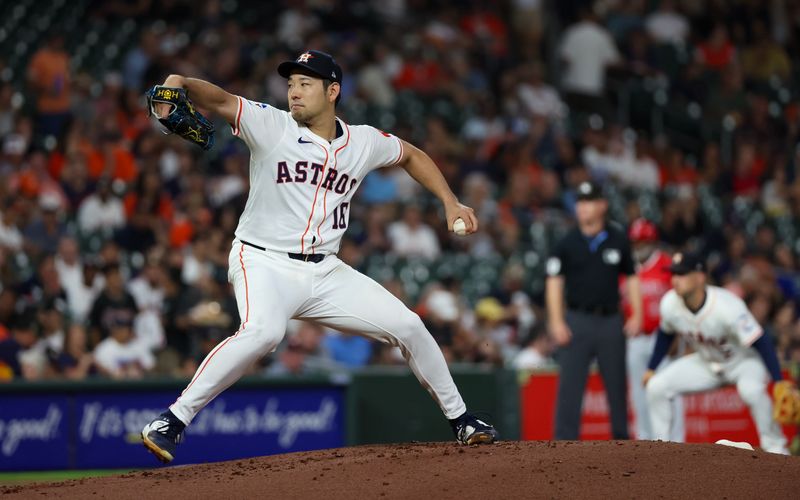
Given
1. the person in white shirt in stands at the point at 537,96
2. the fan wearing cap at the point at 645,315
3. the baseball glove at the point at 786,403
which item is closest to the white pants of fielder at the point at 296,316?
the baseball glove at the point at 786,403

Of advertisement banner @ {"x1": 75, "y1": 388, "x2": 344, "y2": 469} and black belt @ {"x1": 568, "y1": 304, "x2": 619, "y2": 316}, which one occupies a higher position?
black belt @ {"x1": 568, "y1": 304, "x2": 619, "y2": 316}

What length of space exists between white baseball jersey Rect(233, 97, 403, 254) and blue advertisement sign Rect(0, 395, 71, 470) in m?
5.10

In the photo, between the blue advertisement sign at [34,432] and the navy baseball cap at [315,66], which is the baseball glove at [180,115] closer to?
the navy baseball cap at [315,66]

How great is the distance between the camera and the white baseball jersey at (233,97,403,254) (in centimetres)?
643

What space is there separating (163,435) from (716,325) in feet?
15.2

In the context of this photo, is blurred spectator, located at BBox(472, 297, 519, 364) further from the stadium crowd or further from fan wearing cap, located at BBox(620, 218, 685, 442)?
fan wearing cap, located at BBox(620, 218, 685, 442)

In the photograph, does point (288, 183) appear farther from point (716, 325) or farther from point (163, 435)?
point (716, 325)

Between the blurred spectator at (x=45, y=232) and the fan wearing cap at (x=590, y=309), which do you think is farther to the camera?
the blurred spectator at (x=45, y=232)

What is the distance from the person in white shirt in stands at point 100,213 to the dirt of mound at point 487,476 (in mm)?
6894

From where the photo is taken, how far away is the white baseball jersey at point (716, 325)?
9.12 meters

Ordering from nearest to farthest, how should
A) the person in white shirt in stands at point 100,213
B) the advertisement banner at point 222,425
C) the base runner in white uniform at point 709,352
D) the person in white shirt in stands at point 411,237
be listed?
the base runner in white uniform at point 709,352 < the advertisement banner at point 222,425 < the person in white shirt in stands at point 100,213 < the person in white shirt in stands at point 411,237

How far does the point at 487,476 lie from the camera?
236 inches

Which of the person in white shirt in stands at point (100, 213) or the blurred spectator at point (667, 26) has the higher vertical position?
the blurred spectator at point (667, 26)

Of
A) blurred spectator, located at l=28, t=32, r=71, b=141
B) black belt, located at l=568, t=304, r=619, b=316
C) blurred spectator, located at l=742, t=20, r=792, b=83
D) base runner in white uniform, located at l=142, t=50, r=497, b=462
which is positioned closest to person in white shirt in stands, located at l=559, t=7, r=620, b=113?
blurred spectator, located at l=742, t=20, r=792, b=83
